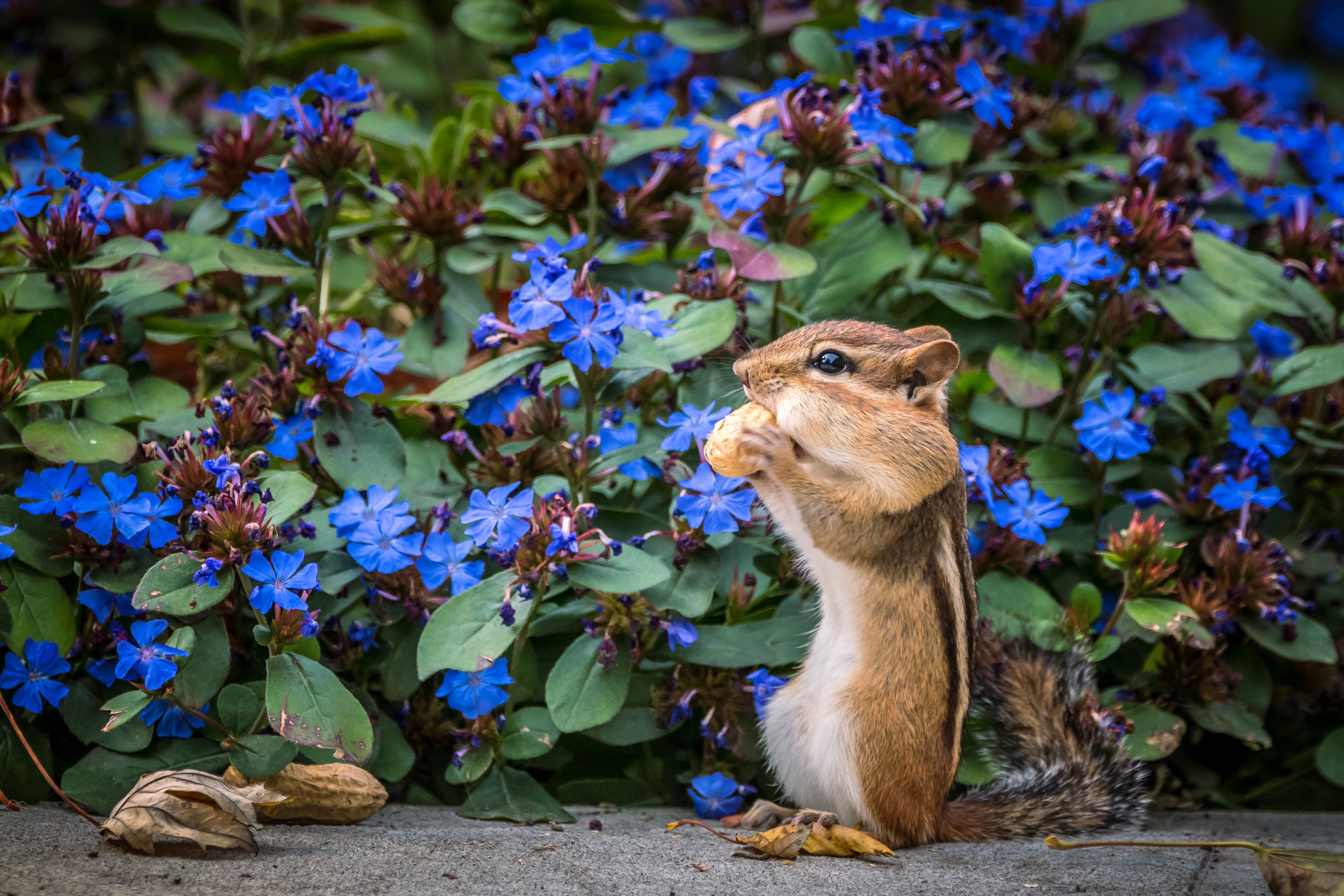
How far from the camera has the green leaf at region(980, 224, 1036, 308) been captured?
8.98ft

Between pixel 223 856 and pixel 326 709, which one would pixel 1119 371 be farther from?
pixel 223 856

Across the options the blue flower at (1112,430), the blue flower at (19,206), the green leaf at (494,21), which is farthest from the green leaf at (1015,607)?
the blue flower at (19,206)

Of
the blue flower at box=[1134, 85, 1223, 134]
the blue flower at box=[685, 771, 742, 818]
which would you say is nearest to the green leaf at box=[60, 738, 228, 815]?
the blue flower at box=[685, 771, 742, 818]

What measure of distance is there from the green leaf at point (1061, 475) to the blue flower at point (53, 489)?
2.13m

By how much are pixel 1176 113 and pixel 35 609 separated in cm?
331

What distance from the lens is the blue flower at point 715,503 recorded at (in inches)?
86.8

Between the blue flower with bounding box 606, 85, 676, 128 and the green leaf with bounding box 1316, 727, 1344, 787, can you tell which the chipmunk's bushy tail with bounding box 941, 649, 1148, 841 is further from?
the blue flower with bounding box 606, 85, 676, 128

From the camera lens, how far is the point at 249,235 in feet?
9.43

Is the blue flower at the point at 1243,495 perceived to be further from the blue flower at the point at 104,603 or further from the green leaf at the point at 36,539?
the green leaf at the point at 36,539

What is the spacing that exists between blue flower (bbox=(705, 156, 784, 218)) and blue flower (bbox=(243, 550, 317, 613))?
1.20 metres

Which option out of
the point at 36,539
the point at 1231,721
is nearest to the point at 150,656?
the point at 36,539

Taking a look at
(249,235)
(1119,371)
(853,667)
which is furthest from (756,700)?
(249,235)

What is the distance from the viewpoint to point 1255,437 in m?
2.68

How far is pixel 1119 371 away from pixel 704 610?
1.40 m
